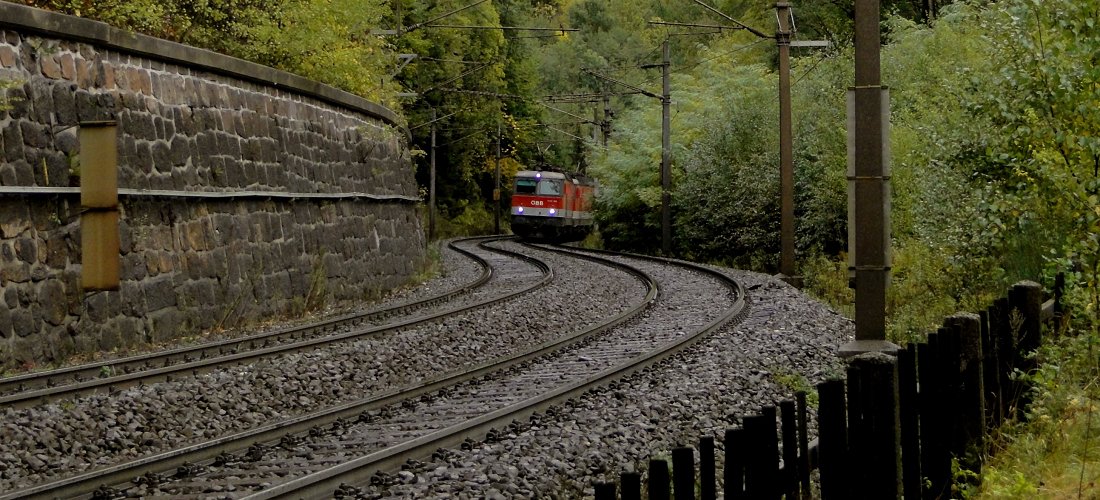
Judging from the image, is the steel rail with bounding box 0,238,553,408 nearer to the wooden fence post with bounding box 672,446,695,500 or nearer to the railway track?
the railway track

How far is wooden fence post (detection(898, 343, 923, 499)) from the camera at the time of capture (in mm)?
5754

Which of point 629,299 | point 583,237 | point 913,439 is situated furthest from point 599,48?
point 913,439

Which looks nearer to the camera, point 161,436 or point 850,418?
point 850,418

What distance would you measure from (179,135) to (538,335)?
17.1ft

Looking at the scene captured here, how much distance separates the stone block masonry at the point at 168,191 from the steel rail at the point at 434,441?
569cm

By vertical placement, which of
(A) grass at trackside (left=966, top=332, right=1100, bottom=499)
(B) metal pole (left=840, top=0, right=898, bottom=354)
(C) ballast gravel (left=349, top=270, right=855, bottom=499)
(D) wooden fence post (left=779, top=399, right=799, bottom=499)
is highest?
(B) metal pole (left=840, top=0, right=898, bottom=354)

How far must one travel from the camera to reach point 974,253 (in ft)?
49.7

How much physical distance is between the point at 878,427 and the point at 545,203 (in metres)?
41.2

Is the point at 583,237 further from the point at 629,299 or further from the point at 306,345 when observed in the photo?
the point at 306,345

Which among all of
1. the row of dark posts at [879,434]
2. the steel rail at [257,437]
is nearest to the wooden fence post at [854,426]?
the row of dark posts at [879,434]

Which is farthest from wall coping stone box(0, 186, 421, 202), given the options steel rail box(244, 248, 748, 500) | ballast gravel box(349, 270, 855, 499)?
ballast gravel box(349, 270, 855, 499)

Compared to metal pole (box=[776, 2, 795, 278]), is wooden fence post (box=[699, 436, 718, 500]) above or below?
below

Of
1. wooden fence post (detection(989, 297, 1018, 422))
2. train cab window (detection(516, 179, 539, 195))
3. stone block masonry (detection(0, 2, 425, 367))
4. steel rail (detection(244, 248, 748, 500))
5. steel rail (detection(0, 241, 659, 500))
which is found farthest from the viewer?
train cab window (detection(516, 179, 539, 195))

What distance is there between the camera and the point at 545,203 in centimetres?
4625
